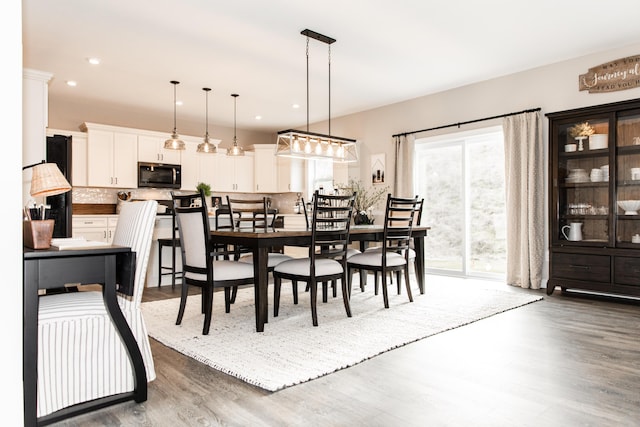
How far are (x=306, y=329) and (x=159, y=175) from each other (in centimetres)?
475

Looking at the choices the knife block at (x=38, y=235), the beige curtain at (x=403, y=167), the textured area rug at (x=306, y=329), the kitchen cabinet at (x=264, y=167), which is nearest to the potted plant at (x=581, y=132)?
the textured area rug at (x=306, y=329)

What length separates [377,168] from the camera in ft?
22.4

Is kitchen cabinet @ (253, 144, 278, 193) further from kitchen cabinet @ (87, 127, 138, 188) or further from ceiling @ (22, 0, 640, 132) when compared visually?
kitchen cabinet @ (87, 127, 138, 188)

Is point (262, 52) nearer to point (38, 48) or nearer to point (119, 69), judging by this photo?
point (119, 69)

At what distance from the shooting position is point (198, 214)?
10.0 ft

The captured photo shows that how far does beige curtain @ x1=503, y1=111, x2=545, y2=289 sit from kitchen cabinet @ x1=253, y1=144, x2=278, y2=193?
4440 millimetres

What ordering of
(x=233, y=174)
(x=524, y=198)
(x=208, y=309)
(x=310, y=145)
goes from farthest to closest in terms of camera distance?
1. (x=233, y=174)
2. (x=524, y=198)
3. (x=310, y=145)
4. (x=208, y=309)

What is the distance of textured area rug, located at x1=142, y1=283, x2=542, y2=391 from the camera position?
2432 mm

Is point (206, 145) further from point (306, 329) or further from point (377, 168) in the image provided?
point (306, 329)

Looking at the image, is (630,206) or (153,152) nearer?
(630,206)

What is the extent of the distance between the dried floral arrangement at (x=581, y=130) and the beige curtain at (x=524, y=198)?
0.44m

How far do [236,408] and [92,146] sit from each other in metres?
5.64
